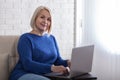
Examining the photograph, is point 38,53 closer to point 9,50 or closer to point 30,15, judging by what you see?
point 9,50

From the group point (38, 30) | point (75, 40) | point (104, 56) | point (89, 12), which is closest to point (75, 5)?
point (89, 12)

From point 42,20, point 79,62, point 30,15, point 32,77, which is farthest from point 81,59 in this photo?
point 30,15

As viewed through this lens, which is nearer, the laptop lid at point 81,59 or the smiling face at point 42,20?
the laptop lid at point 81,59

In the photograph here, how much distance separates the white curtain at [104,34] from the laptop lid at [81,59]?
102 centimetres

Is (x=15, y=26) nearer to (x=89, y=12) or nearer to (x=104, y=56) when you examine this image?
(x=89, y=12)

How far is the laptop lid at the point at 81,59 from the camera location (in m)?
1.85

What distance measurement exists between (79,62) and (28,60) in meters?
0.45

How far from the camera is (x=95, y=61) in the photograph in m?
3.12

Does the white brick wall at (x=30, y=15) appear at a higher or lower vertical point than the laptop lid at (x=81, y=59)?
higher

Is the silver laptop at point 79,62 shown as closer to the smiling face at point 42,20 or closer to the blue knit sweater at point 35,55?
the blue knit sweater at point 35,55

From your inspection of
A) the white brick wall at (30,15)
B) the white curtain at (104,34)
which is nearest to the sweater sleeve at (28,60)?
the white brick wall at (30,15)

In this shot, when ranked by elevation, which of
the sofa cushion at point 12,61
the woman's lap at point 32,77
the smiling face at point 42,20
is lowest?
the woman's lap at point 32,77

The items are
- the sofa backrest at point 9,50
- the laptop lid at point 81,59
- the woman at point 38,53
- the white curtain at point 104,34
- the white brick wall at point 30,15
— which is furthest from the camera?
the white curtain at point 104,34

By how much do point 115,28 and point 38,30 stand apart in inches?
43.2
